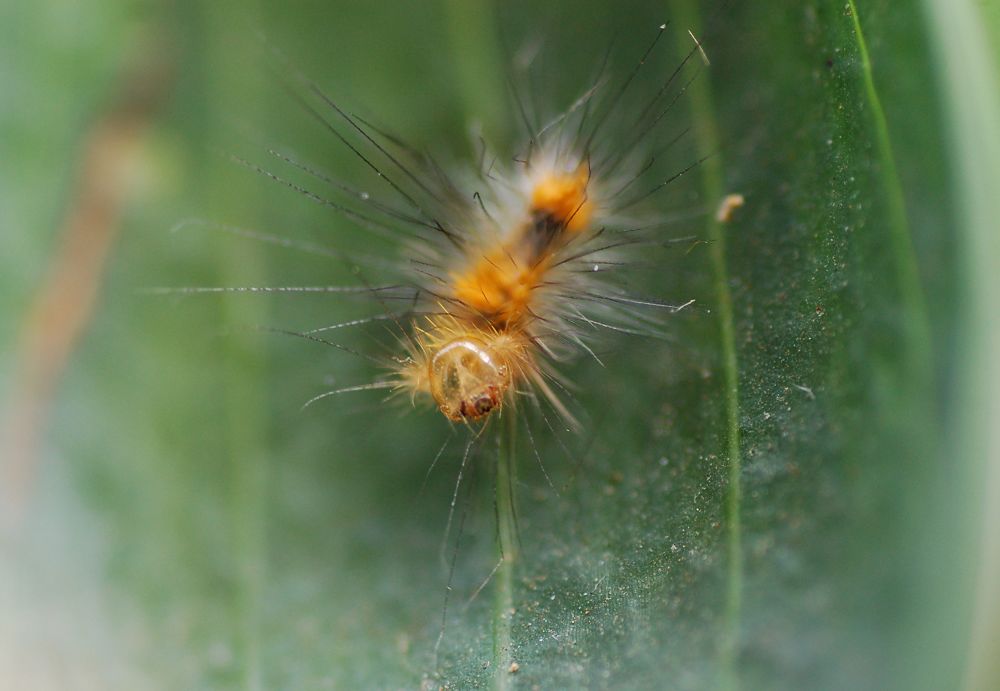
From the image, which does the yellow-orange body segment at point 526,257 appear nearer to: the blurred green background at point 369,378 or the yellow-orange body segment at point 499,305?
the yellow-orange body segment at point 499,305

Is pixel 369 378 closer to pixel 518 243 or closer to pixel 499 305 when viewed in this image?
pixel 499 305

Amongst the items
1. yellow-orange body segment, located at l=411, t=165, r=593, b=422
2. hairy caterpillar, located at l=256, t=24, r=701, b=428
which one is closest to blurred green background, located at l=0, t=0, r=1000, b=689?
hairy caterpillar, located at l=256, t=24, r=701, b=428

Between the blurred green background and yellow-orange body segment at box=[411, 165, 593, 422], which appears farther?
yellow-orange body segment at box=[411, 165, 593, 422]

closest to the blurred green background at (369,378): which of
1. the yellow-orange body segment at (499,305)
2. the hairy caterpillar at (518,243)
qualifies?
the hairy caterpillar at (518,243)

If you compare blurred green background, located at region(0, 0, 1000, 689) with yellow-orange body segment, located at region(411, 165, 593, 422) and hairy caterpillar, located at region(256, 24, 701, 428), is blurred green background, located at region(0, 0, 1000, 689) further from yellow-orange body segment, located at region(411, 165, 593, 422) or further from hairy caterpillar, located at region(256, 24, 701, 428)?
yellow-orange body segment, located at region(411, 165, 593, 422)

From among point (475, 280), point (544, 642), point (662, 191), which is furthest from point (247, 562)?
point (662, 191)

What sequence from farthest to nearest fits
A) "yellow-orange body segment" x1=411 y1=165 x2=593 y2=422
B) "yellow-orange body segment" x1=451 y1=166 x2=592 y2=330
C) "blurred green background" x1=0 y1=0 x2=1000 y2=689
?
"yellow-orange body segment" x1=451 y1=166 x2=592 y2=330 < "yellow-orange body segment" x1=411 y1=165 x2=593 y2=422 < "blurred green background" x1=0 y1=0 x2=1000 y2=689

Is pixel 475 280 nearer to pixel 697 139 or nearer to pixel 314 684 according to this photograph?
pixel 697 139

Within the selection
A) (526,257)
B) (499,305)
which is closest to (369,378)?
(499,305)
